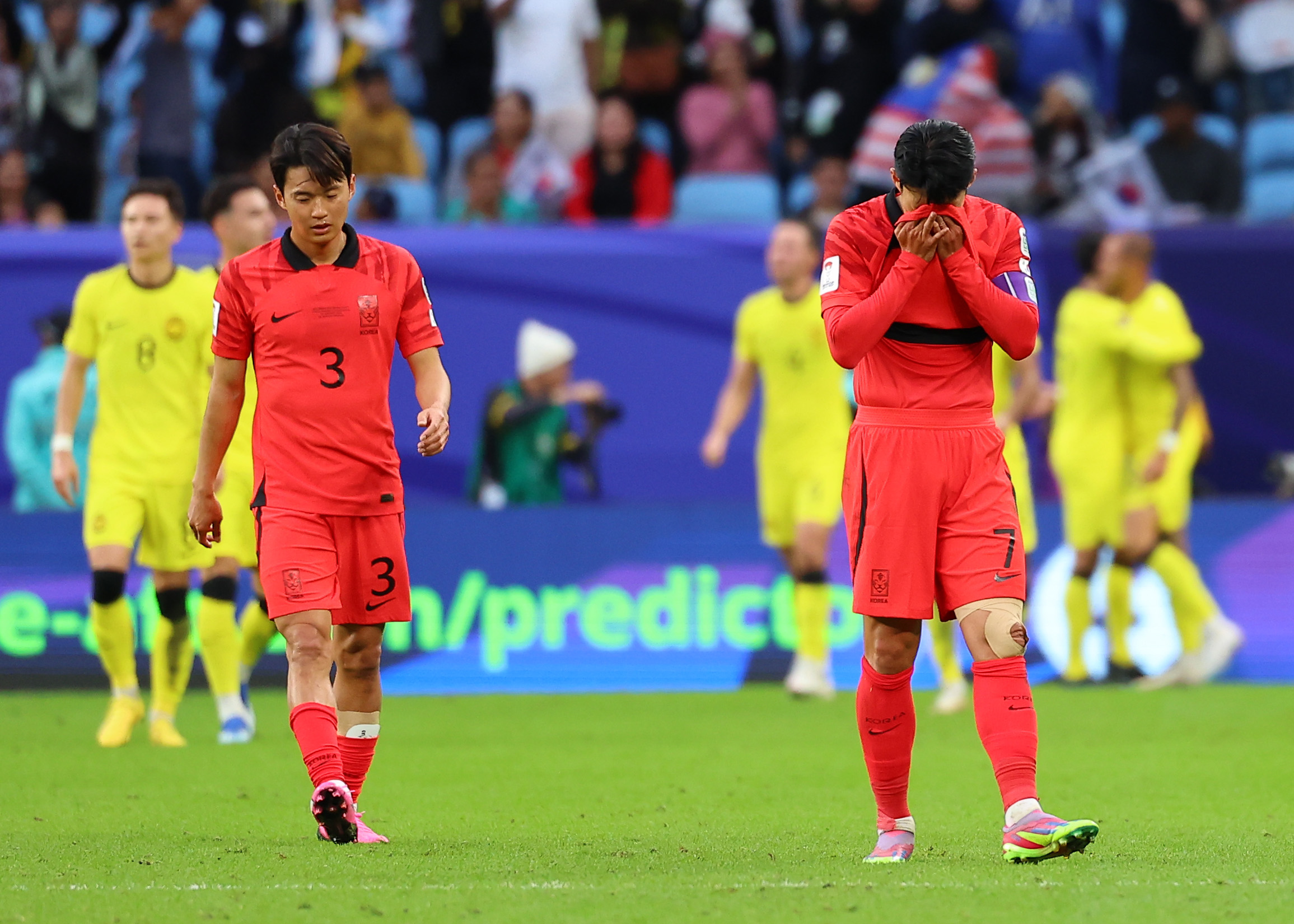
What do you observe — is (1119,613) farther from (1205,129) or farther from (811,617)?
(1205,129)

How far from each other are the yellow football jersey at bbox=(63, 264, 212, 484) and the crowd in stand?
5.44 meters

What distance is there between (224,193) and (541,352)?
14.1 ft

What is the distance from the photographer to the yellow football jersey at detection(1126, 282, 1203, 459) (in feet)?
40.0

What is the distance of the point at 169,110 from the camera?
1543 cm

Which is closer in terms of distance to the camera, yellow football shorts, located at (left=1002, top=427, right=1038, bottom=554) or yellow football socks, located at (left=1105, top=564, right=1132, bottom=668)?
yellow football shorts, located at (left=1002, top=427, right=1038, bottom=554)

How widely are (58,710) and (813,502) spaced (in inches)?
177

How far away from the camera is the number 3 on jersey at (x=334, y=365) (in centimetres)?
631

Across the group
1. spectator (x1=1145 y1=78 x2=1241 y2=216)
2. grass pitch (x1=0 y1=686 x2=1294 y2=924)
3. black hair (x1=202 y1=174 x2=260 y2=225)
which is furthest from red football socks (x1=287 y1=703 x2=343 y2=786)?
spectator (x1=1145 y1=78 x2=1241 y2=216)

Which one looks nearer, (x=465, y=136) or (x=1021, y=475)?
(x=1021, y=475)

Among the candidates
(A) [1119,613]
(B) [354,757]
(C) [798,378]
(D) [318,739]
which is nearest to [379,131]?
(C) [798,378]

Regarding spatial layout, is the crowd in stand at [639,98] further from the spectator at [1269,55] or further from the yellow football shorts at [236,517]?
the yellow football shorts at [236,517]

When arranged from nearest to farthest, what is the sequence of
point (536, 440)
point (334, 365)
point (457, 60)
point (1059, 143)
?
1. point (334, 365)
2. point (536, 440)
3. point (1059, 143)
4. point (457, 60)

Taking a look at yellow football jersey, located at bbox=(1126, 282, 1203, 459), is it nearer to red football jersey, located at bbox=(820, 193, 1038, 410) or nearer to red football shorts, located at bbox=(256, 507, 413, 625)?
red football jersey, located at bbox=(820, 193, 1038, 410)

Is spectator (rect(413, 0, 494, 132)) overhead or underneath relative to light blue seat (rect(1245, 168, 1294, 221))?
overhead
